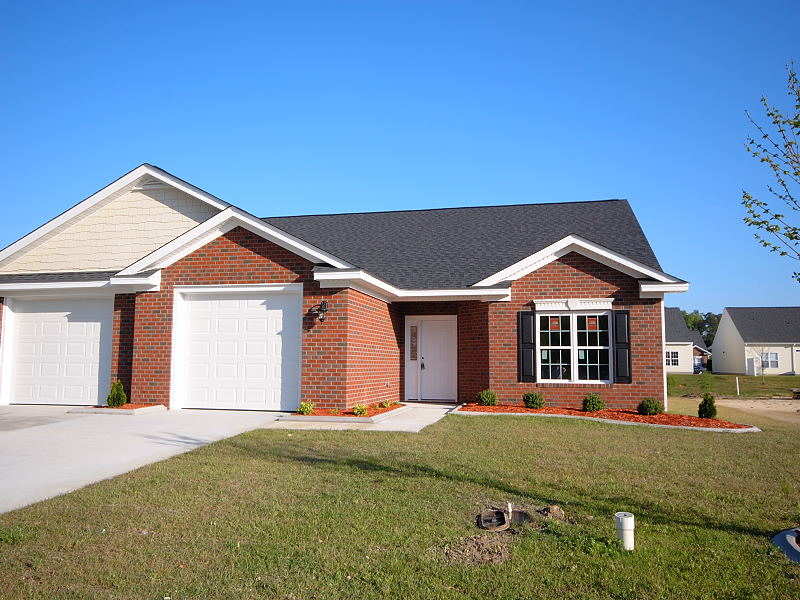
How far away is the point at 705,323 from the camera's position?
10281 cm

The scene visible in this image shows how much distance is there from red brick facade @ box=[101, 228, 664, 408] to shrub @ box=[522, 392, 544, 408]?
0.84 ft

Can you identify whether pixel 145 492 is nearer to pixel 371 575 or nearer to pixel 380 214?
pixel 371 575

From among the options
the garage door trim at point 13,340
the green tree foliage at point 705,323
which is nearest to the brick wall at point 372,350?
the garage door trim at point 13,340

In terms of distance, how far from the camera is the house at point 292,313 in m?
13.3

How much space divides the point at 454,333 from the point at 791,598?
13.0m

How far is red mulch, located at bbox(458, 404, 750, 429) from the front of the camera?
12.5 metres

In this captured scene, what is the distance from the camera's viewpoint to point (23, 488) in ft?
21.8

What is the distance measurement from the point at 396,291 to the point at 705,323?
10148cm

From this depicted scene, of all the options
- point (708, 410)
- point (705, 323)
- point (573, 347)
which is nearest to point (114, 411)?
point (573, 347)

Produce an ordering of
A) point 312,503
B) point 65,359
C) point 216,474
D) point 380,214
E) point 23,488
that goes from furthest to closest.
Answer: point 380,214 → point 65,359 → point 216,474 → point 23,488 → point 312,503

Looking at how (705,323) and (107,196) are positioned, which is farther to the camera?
(705,323)

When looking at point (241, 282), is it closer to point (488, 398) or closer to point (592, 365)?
point (488, 398)

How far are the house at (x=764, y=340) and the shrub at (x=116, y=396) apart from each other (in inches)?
1792

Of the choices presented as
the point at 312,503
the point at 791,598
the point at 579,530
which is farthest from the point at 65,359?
the point at 791,598
